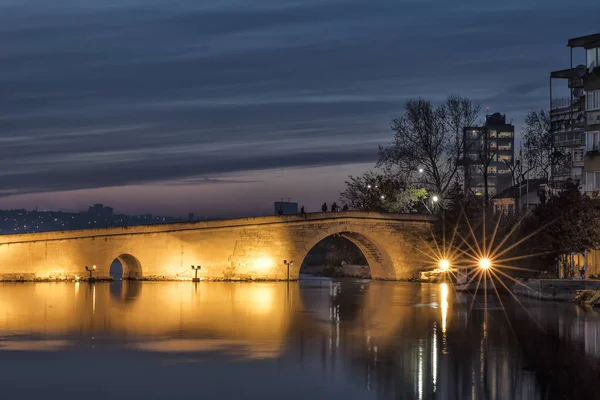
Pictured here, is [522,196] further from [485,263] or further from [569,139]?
[485,263]

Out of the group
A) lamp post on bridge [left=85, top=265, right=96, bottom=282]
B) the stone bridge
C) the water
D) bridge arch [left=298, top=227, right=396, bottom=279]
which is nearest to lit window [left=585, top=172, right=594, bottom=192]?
the water

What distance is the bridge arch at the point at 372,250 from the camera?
62.9 m

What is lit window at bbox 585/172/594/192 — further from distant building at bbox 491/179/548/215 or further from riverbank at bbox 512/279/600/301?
distant building at bbox 491/179/548/215

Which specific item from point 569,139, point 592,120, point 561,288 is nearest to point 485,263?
point 592,120

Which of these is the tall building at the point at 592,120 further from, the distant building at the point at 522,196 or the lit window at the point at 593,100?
the distant building at the point at 522,196

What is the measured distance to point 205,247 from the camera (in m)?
60.5

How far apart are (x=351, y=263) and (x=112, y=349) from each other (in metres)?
54.1

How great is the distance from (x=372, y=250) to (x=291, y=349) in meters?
39.0

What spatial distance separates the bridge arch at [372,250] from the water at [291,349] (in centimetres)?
1806

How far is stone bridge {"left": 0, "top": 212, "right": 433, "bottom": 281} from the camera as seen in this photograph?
57938mm

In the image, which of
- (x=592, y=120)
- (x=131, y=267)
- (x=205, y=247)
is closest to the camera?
(x=592, y=120)

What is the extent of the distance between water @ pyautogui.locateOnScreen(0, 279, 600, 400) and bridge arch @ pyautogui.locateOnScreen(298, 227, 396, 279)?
18055 millimetres

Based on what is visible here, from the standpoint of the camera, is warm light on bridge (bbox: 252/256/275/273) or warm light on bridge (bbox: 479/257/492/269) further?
warm light on bridge (bbox: 252/256/275/273)

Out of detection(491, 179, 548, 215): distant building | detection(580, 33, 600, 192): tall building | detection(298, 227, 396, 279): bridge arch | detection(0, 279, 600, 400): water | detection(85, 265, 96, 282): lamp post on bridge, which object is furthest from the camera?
detection(491, 179, 548, 215): distant building
